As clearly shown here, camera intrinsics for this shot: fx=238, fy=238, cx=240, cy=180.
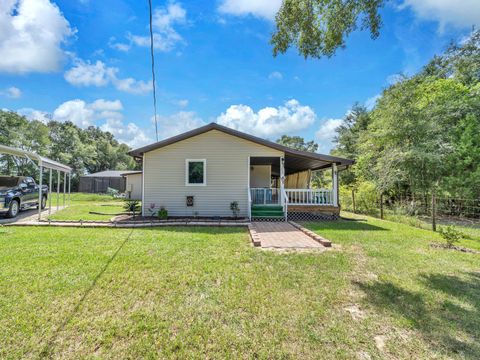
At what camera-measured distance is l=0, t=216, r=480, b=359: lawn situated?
227cm

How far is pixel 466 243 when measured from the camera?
6457 mm

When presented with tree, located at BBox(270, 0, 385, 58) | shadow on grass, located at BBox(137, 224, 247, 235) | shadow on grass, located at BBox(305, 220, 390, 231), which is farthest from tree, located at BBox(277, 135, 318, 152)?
tree, located at BBox(270, 0, 385, 58)

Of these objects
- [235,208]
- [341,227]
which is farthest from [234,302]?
[235,208]

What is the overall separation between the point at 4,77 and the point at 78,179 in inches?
883

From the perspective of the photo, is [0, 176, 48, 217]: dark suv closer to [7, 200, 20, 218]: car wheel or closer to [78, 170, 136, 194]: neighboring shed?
[7, 200, 20, 218]: car wheel

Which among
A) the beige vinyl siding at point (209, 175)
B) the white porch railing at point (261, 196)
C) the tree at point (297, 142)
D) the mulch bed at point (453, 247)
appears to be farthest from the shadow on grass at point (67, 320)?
the tree at point (297, 142)

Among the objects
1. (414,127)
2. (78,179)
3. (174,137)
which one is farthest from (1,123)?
(414,127)

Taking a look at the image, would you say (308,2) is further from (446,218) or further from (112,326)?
(446,218)

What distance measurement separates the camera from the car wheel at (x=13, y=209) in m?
9.51

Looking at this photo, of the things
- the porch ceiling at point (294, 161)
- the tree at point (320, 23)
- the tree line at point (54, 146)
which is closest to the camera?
the tree at point (320, 23)

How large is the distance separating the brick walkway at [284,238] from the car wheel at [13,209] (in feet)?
32.5

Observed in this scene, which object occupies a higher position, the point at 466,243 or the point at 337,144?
the point at 337,144

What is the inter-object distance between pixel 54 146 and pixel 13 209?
33554mm

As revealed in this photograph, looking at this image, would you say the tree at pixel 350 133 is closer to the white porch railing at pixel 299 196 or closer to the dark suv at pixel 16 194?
the white porch railing at pixel 299 196
